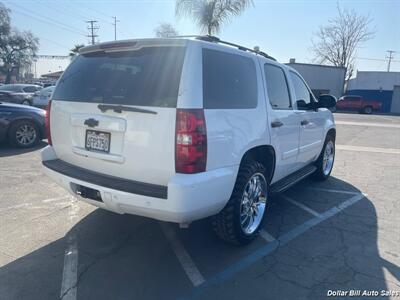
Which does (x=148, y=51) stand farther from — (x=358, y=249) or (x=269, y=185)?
(x=358, y=249)

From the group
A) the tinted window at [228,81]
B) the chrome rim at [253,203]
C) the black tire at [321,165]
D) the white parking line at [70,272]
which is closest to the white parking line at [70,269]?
the white parking line at [70,272]

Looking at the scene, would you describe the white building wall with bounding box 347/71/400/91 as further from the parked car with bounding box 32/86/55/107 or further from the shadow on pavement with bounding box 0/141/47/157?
the shadow on pavement with bounding box 0/141/47/157

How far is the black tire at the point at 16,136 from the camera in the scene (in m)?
7.79

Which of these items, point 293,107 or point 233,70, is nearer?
point 233,70

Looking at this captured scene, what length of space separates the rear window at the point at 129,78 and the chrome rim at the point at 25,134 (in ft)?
16.9

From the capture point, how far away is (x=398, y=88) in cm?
4119

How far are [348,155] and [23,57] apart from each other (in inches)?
2299

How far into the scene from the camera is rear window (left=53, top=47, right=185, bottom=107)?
279cm

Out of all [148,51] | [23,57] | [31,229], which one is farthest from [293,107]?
[23,57]

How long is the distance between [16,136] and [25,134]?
0.21 metres

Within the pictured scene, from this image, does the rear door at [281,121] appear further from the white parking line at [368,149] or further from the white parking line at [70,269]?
the white parking line at [368,149]

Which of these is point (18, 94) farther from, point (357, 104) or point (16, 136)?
point (357, 104)

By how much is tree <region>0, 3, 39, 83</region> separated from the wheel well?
5651 centimetres

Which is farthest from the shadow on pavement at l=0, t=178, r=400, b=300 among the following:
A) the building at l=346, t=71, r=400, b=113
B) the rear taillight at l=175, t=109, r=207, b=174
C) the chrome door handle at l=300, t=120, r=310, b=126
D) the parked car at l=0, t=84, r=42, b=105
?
the building at l=346, t=71, r=400, b=113
